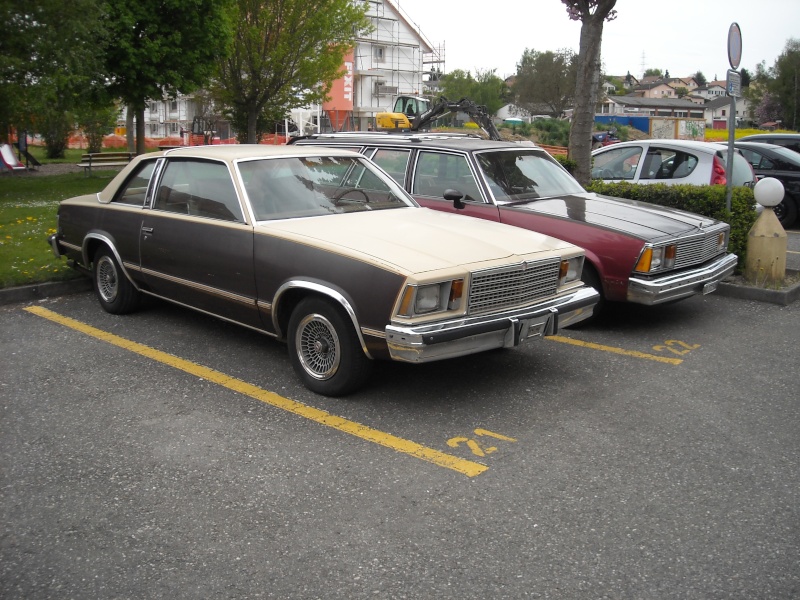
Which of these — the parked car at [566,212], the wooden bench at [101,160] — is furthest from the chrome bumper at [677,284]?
the wooden bench at [101,160]

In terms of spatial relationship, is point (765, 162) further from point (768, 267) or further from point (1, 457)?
point (1, 457)

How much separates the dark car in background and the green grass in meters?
11.2

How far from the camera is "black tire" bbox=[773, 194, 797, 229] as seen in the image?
13.6 metres

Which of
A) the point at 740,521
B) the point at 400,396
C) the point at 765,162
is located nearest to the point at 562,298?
the point at 400,396

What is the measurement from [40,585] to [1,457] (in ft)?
4.67

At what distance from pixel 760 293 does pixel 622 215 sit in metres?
2.09

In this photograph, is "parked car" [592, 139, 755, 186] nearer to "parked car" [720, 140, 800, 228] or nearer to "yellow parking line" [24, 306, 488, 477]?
"parked car" [720, 140, 800, 228]

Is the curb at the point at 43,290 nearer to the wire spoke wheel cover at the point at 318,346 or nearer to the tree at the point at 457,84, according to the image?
the wire spoke wheel cover at the point at 318,346

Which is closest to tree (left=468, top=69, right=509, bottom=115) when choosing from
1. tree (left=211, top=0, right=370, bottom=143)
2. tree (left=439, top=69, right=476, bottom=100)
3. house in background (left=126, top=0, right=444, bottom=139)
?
tree (left=439, top=69, right=476, bottom=100)

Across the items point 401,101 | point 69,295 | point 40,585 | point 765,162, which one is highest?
point 401,101

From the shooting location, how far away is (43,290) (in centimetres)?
802

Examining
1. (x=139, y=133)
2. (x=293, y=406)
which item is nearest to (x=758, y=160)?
(x=293, y=406)

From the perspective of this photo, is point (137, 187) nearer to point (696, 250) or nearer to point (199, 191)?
point (199, 191)

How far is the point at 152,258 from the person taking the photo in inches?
260
